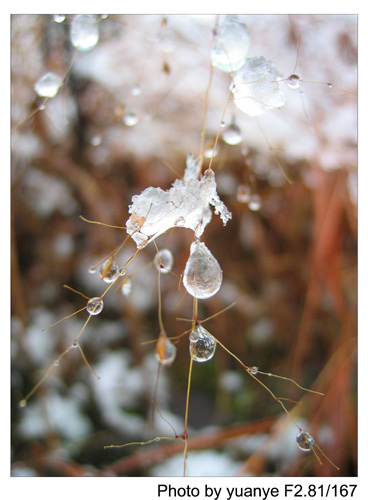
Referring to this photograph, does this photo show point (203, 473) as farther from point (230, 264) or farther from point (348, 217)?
point (348, 217)

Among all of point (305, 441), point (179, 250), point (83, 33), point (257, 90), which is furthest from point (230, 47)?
point (179, 250)

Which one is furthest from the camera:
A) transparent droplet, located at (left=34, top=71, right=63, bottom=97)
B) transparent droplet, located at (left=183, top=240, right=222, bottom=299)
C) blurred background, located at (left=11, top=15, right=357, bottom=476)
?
blurred background, located at (left=11, top=15, right=357, bottom=476)

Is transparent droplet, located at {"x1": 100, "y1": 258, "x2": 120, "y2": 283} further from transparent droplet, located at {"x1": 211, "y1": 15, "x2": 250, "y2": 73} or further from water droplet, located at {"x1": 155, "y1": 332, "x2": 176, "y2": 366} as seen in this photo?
transparent droplet, located at {"x1": 211, "y1": 15, "x2": 250, "y2": 73}

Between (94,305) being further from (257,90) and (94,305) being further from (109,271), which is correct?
(257,90)

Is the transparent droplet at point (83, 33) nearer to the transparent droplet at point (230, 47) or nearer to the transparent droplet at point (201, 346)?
the transparent droplet at point (230, 47)

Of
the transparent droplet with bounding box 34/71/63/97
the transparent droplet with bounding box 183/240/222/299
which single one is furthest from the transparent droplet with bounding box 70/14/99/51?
the transparent droplet with bounding box 183/240/222/299
